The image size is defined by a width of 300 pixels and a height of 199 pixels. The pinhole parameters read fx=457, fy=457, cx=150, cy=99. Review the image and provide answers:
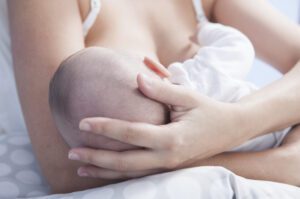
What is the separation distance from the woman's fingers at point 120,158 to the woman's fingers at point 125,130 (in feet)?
0.07

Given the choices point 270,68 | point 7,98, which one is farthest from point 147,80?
point 270,68

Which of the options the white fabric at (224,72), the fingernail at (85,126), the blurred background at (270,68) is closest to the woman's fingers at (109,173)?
the fingernail at (85,126)

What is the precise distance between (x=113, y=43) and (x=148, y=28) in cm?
15

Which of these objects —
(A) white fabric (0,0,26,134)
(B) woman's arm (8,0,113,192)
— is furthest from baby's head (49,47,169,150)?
(A) white fabric (0,0,26,134)

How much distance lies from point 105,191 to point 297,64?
55 centimetres

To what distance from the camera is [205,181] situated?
68cm

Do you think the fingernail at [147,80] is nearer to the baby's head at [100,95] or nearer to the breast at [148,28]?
the baby's head at [100,95]

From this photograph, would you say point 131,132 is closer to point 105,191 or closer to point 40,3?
point 105,191

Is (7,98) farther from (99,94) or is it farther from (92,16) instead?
(99,94)

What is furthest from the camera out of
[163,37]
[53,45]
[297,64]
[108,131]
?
[163,37]

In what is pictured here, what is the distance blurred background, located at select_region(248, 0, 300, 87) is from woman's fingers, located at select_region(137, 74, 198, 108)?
3.85 ft

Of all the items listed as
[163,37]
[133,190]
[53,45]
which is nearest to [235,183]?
[133,190]

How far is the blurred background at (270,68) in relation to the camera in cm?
187

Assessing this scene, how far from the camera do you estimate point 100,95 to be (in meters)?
0.67
